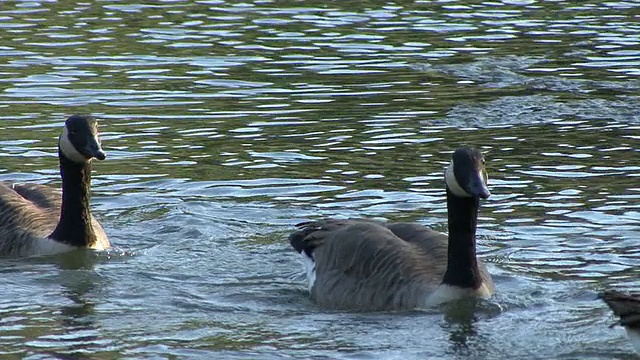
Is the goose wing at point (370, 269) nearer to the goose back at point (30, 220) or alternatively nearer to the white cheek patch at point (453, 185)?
the white cheek patch at point (453, 185)

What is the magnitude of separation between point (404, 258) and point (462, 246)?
0.55m

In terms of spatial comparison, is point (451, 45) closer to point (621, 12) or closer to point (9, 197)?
point (621, 12)

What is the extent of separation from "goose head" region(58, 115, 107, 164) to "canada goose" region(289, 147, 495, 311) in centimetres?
198

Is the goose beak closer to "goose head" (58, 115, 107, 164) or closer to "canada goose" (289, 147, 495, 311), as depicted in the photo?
"goose head" (58, 115, 107, 164)

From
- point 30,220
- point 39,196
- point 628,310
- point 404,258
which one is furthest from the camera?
point 39,196

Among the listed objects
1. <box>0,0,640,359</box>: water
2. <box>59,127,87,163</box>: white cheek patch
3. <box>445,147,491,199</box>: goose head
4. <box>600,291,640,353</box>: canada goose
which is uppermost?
<box>445,147,491,199</box>: goose head

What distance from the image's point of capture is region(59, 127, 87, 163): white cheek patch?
12.6 m

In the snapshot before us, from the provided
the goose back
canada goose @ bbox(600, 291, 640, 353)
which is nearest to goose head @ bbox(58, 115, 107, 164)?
Result: the goose back

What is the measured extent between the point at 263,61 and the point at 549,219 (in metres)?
8.26

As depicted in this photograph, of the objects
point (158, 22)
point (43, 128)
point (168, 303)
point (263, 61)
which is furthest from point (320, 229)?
point (158, 22)

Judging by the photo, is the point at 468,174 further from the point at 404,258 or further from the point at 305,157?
the point at 305,157

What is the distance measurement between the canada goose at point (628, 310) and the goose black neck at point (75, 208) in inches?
205

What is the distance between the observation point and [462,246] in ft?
35.0

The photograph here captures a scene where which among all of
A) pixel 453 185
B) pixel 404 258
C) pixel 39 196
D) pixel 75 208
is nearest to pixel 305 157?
pixel 39 196
